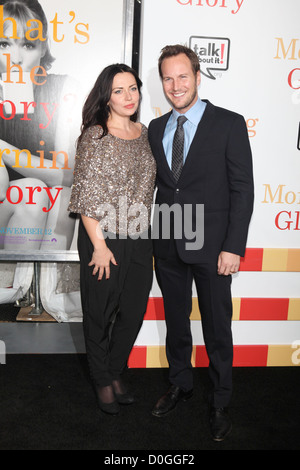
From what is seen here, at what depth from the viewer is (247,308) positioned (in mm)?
2449

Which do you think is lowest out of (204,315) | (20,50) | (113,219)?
(204,315)

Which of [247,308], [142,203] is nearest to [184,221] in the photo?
[142,203]

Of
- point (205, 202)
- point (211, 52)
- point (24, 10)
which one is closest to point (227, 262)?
point (205, 202)

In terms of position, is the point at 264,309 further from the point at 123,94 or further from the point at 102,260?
the point at 123,94

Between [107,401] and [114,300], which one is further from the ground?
[114,300]

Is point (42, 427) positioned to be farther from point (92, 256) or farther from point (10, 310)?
point (10, 310)

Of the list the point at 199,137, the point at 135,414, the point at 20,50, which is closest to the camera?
the point at 199,137

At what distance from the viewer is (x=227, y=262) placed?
180cm

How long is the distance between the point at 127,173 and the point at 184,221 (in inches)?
12.4

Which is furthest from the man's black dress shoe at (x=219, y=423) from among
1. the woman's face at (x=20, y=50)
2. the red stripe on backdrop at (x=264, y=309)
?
the woman's face at (x=20, y=50)

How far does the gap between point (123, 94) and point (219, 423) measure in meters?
1.45

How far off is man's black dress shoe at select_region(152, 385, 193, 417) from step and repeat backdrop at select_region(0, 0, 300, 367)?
0.39 meters

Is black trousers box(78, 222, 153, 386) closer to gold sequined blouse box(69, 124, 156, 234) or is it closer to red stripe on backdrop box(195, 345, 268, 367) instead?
gold sequined blouse box(69, 124, 156, 234)

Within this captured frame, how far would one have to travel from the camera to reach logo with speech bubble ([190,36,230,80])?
218cm
